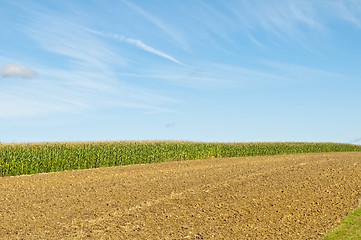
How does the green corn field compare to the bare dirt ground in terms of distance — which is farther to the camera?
the green corn field

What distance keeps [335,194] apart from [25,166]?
16413 millimetres

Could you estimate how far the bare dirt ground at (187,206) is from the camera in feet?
31.9

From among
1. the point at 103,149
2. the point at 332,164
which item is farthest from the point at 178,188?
the point at 103,149

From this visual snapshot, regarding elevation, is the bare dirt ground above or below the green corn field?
below

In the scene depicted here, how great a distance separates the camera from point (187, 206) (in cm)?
1135

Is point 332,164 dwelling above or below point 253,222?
above

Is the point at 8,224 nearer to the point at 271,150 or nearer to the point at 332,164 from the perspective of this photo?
the point at 332,164

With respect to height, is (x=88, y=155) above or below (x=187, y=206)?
above

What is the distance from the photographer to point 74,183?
16375 millimetres

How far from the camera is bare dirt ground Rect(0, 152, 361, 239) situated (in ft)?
31.9

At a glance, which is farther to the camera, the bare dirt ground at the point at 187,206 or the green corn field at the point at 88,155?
the green corn field at the point at 88,155

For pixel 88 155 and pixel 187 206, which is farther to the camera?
pixel 88 155

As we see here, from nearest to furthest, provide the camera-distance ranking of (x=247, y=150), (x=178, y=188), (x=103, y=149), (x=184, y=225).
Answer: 1. (x=184, y=225)
2. (x=178, y=188)
3. (x=103, y=149)
4. (x=247, y=150)

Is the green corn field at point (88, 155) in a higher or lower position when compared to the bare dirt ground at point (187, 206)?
higher
